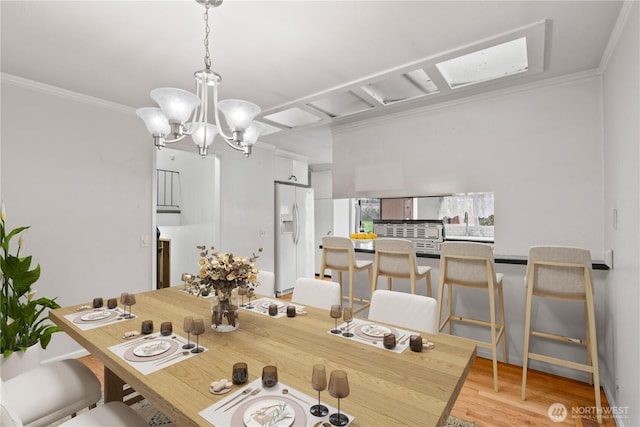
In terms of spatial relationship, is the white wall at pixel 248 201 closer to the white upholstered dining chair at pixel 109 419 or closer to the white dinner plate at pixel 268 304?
the white dinner plate at pixel 268 304

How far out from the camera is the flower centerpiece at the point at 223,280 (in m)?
1.50

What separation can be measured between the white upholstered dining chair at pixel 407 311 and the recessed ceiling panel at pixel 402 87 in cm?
180

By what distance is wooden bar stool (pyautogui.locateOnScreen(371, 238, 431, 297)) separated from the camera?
2645mm

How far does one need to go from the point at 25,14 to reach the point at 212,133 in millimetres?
1211

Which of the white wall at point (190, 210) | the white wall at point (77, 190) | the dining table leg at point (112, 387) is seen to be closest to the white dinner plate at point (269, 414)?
the dining table leg at point (112, 387)

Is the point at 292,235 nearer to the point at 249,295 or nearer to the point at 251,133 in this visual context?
the point at 251,133

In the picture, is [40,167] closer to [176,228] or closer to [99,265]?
[99,265]

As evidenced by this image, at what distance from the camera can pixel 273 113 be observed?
3.40m

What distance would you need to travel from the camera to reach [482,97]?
301cm

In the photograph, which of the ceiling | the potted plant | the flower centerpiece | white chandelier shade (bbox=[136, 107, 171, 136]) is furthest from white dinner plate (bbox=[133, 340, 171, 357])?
the ceiling

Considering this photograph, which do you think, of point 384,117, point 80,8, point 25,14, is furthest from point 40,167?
point 384,117

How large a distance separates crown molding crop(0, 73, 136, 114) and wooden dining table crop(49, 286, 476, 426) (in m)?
2.13

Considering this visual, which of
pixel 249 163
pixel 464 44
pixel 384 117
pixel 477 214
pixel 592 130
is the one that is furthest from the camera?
pixel 249 163

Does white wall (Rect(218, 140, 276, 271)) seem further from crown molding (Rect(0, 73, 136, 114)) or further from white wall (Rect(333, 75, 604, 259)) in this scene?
white wall (Rect(333, 75, 604, 259))
